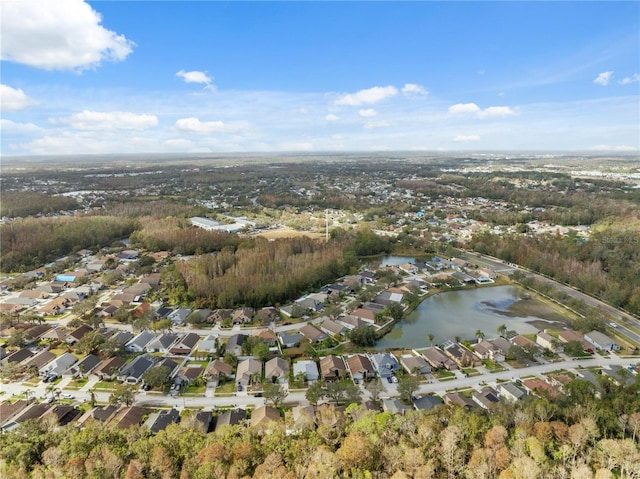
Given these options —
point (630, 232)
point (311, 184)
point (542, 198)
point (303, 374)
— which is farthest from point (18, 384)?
point (311, 184)

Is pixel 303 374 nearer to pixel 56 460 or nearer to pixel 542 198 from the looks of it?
pixel 56 460

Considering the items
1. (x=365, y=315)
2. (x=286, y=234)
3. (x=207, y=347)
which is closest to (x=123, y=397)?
(x=207, y=347)

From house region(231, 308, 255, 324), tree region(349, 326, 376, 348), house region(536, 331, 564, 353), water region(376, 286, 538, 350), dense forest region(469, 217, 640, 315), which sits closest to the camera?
house region(536, 331, 564, 353)

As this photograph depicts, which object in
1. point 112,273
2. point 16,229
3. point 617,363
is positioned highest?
point 16,229

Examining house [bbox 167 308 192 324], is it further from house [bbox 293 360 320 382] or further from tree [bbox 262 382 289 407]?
tree [bbox 262 382 289 407]

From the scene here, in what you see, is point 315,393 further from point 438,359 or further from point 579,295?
point 579,295

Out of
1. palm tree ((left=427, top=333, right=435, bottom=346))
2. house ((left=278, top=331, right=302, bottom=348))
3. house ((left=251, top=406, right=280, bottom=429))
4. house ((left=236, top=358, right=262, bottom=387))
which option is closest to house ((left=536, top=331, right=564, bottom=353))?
palm tree ((left=427, top=333, right=435, bottom=346))
